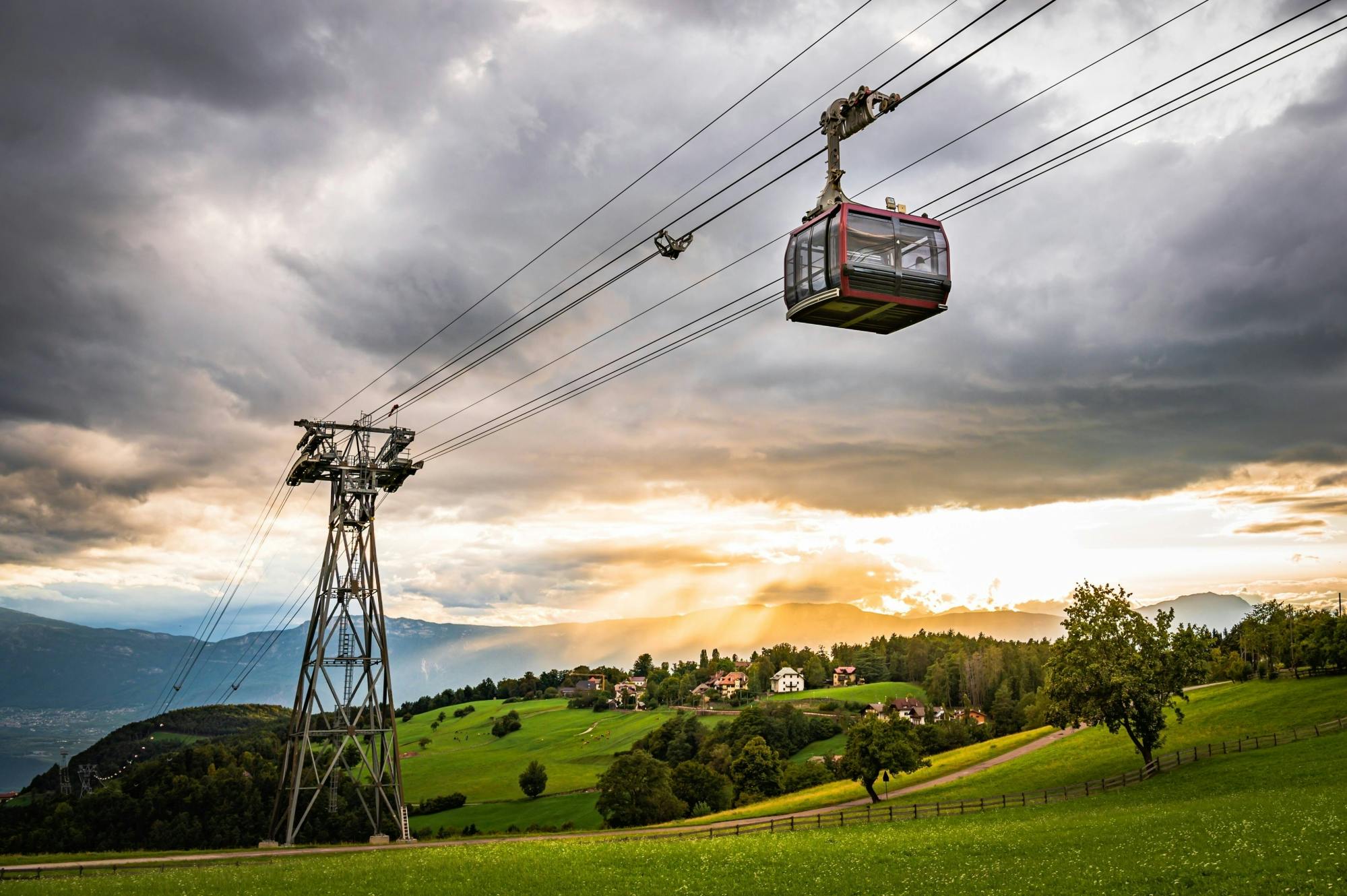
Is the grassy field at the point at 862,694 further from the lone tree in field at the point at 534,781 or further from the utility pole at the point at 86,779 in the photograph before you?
the utility pole at the point at 86,779

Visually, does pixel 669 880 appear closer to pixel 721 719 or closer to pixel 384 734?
pixel 384 734

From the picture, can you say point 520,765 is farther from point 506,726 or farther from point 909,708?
point 909,708

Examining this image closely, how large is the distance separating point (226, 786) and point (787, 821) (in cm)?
4810

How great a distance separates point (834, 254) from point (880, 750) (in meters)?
51.6

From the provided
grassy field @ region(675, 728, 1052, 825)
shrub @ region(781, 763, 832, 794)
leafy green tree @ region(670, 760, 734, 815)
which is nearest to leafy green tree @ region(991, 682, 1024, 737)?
grassy field @ region(675, 728, 1052, 825)

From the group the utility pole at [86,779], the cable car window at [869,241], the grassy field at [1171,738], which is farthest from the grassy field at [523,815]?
the cable car window at [869,241]

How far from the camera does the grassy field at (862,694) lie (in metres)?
177

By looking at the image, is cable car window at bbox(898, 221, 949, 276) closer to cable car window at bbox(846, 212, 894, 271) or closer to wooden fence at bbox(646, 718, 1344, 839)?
cable car window at bbox(846, 212, 894, 271)

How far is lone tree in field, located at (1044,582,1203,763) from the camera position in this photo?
2034 inches

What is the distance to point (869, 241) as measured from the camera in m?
19.0

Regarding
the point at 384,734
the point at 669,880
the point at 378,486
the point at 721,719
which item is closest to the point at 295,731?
the point at 384,734

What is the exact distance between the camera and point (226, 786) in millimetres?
72438

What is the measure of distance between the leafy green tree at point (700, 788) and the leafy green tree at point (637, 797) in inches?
254

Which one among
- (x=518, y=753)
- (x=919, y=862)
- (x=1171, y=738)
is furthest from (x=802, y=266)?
(x=518, y=753)
